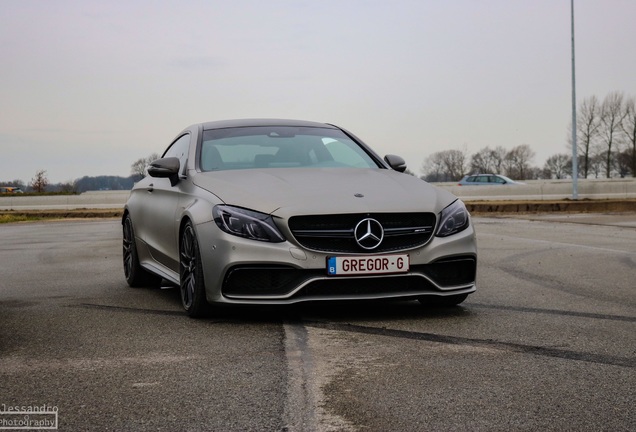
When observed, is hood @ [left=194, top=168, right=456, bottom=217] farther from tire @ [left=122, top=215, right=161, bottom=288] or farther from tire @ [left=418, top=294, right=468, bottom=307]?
tire @ [left=122, top=215, right=161, bottom=288]

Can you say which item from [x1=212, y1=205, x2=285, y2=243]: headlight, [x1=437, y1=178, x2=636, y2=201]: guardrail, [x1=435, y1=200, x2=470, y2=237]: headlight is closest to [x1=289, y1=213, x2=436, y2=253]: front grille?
[x1=212, y1=205, x2=285, y2=243]: headlight

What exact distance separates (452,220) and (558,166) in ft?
445

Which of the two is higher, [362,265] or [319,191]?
[319,191]

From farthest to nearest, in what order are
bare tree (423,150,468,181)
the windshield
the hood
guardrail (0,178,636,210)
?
bare tree (423,150,468,181) → guardrail (0,178,636,210) → the windshield → the hood

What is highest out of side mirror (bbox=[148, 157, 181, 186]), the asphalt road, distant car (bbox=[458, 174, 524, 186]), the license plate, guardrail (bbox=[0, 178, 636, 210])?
side mirror (bbox=[148, 157, 181, 186])

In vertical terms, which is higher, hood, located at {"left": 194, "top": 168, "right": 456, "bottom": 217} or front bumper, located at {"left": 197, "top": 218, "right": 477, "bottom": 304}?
hood, located at {"left": 194, "top": 168, "right": 456, "bottom": 217}

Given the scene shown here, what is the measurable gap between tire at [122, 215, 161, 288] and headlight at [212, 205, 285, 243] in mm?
2594

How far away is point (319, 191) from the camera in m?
6.57

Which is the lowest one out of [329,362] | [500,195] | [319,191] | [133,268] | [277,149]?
[500,195]

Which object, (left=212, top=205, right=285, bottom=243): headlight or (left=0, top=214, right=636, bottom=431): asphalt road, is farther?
(left=212, top=205, right=285, bottom=243): headlight

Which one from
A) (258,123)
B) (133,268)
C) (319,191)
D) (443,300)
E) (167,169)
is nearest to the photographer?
(319,191)

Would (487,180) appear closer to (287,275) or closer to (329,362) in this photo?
(287,275)

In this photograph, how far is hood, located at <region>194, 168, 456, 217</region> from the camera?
6332 millimetres

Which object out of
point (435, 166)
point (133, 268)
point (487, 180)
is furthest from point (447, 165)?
point (133, 268)
